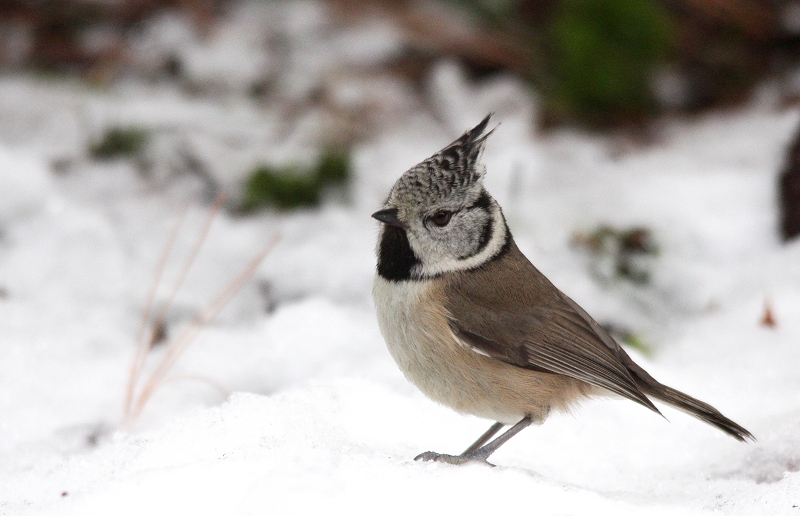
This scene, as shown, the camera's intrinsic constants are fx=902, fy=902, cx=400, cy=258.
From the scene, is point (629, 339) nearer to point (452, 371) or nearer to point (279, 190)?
point (452, 371)

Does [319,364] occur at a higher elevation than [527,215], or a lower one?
lower

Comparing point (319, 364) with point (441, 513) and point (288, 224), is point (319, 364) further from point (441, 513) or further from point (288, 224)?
point (441, 513)

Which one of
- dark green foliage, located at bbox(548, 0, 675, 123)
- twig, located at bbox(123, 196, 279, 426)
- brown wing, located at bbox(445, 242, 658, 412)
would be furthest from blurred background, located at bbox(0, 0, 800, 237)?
brown wing, located at bbox(445, 242, 658, 412)

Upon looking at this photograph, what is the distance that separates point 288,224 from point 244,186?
38cm

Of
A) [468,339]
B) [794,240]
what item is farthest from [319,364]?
[794,240]

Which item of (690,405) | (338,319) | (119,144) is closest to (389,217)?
(338,319)

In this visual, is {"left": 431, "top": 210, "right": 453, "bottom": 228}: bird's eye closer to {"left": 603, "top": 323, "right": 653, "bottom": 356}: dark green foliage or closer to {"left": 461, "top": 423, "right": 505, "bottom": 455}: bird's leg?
{"left": 461, "top": 423, "right": 505, "bottom": 455}: bird's leg

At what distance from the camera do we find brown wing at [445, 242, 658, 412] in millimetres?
Result: 3207

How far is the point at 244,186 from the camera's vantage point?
519 centimetres

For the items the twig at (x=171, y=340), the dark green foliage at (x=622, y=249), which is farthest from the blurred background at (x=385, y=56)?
the dark green foliage at (x=622, y=249)

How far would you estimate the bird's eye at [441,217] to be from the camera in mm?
3383

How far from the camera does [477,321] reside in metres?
3.25

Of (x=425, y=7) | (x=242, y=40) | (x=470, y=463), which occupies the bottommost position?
(x=470, y=463)

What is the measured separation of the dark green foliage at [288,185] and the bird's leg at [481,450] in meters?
2.16
